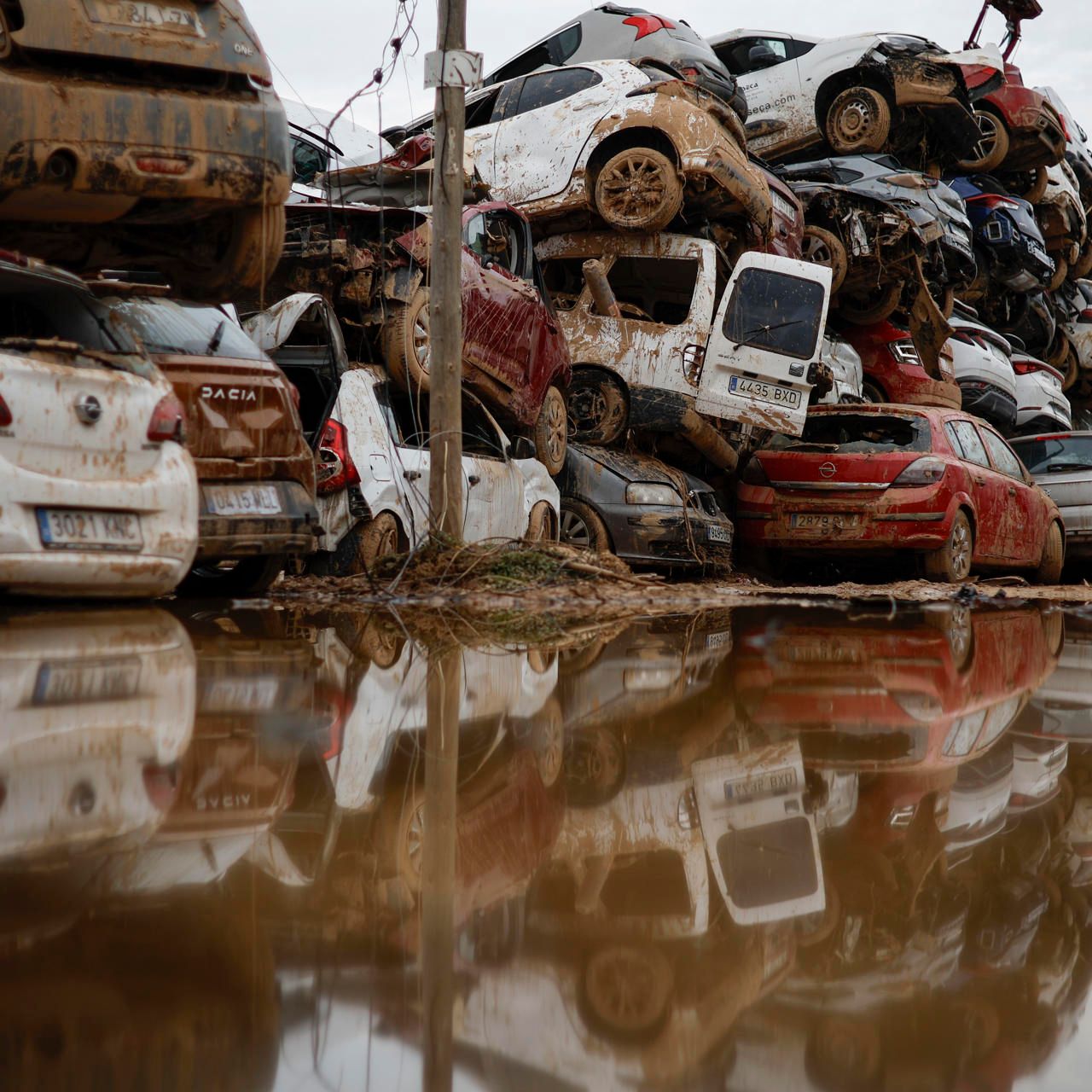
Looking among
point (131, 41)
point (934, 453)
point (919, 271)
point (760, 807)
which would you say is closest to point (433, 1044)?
point (760, 807)

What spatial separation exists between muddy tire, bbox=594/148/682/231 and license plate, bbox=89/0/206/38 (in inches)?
249

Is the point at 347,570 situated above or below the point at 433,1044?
below

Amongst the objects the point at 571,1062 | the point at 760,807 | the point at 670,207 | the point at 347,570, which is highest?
the point at 670,207

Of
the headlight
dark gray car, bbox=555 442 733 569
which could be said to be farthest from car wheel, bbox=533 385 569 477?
the headlight

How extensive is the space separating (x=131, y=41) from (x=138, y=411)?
6.42ft

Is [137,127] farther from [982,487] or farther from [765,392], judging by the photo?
[982,487]

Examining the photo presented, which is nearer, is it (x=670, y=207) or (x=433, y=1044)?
(x=433, y=1044)

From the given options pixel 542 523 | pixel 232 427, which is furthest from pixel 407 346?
pixel 232 427

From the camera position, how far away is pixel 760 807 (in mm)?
2967

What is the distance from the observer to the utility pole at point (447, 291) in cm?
859

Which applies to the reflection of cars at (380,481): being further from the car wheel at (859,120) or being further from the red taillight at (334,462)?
the car wheel at (859,120)

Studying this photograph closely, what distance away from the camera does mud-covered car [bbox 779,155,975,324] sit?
648 inches

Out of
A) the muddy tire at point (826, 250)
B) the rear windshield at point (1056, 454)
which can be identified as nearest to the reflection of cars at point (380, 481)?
the muddy tire at point (826, 250)

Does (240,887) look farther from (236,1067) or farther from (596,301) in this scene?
(596,301)
